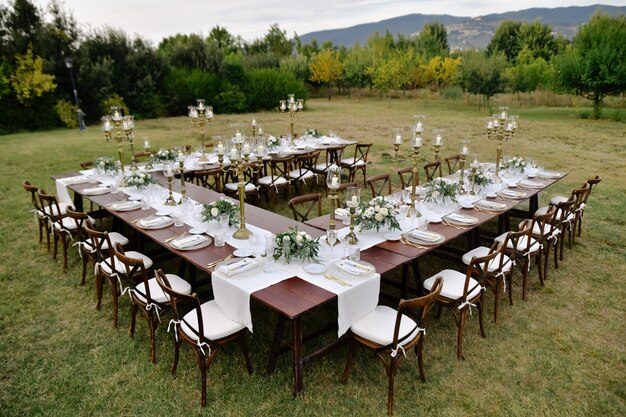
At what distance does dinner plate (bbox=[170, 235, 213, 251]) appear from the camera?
4090mm

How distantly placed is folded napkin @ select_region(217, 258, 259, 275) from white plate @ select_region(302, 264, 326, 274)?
0.42m

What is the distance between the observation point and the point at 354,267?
3.56 meters

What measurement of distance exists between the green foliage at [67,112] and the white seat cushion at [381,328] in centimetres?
2028

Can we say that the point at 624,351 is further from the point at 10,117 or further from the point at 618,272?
the point at 10,117

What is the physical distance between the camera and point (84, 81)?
20.6 meters

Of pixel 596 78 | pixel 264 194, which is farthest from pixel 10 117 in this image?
pixel 596 78

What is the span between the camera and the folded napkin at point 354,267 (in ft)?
11.4

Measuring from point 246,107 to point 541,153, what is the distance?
55.2 feet

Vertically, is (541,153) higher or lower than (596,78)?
lower

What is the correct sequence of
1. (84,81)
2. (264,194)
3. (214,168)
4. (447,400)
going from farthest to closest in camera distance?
(84,81) < (264,194) < (214,168) < (447,400)

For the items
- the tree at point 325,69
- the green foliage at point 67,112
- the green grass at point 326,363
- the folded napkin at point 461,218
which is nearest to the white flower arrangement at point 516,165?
the green grass at point 326,363

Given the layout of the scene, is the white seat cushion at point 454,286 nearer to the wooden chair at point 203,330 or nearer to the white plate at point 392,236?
the white plate at point 392,236

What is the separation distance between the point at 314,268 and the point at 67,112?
2002cm

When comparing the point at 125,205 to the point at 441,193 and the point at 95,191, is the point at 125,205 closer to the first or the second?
the point at 95,191
